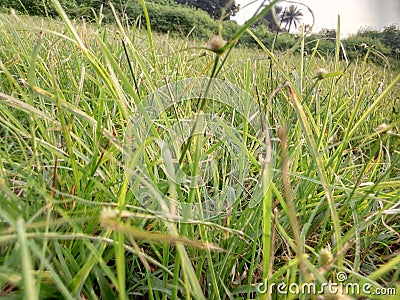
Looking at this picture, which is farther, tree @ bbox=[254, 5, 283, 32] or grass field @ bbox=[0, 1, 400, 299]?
tree @ bbox=[254, 5, 283, 32]

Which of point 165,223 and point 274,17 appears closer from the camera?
point 165,223

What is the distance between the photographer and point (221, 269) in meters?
0.29

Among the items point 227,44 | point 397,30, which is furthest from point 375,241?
point 397,30

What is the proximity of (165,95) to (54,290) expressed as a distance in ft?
1.42

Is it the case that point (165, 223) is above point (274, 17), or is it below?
below
